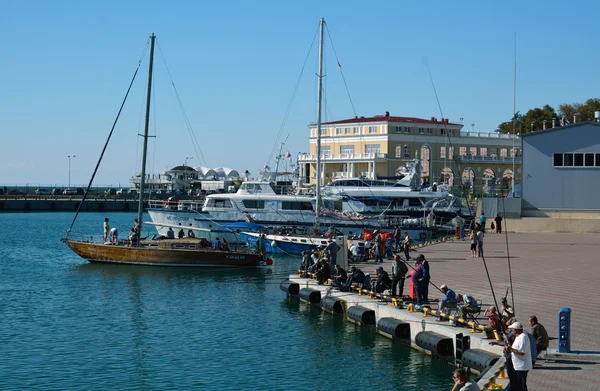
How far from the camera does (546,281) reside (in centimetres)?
2980

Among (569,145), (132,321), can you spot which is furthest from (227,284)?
(569,145)

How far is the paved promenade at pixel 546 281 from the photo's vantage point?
16891 mm

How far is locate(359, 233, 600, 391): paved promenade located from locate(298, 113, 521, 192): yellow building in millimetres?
41414

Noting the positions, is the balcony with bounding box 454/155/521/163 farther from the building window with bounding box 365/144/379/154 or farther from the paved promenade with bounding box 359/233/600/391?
the paved promenade with bounding box 359/233/600/391

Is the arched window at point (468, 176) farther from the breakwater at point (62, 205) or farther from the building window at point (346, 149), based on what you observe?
the breakwater at point (62, 205)

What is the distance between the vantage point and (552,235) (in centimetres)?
5228

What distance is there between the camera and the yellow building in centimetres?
9219

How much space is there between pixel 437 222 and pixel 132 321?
39306 millimetres

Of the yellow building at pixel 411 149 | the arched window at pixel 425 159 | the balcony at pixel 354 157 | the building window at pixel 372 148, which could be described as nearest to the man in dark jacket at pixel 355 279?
the balcony at pixel 354 157

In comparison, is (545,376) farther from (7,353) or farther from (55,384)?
(7,353)

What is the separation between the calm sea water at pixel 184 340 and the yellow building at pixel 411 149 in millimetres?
53269

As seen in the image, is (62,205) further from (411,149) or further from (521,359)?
(521,359)

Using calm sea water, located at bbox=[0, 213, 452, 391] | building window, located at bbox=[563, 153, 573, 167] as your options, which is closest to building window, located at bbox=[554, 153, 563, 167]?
building window, located at bbox=[563, 153, 573, 167]

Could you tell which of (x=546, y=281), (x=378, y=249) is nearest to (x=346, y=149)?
(x=378, y=249)
